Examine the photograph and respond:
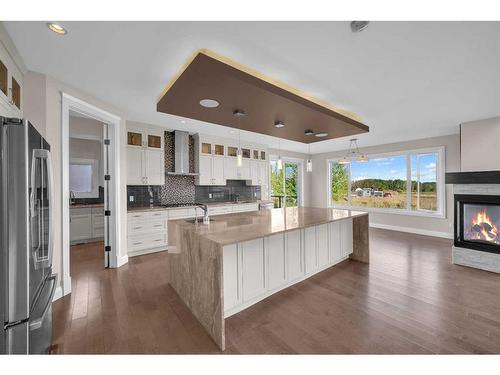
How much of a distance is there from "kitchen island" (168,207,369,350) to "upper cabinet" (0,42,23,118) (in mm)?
1740

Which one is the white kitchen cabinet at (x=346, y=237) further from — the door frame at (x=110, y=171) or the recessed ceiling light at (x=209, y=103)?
the door frame at (x=110, y=171)

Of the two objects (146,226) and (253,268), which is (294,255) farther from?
(146,226)

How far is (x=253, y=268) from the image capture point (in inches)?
87.2

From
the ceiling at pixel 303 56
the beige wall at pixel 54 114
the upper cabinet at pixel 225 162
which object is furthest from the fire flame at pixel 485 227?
the beige wall at pixel 54 114

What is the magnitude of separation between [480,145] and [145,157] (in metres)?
6.03

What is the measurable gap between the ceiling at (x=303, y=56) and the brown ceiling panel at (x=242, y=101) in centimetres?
16

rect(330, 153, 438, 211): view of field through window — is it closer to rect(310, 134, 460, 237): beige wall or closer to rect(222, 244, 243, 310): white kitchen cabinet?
rect(310, 134, 460, 237): beige wall

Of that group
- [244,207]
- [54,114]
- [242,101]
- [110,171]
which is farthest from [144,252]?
[242,101]

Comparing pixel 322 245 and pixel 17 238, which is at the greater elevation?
pixel 17 238

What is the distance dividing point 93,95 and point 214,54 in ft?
6.52

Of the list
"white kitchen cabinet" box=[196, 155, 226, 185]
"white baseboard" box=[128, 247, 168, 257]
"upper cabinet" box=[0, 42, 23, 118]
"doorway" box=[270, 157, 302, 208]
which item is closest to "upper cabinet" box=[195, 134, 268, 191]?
"white kitchen cabinet" box=[196, 155, 226, 185]

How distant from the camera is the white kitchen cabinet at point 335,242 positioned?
3254 millimetres

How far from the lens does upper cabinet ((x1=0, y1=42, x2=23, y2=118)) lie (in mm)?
1645
